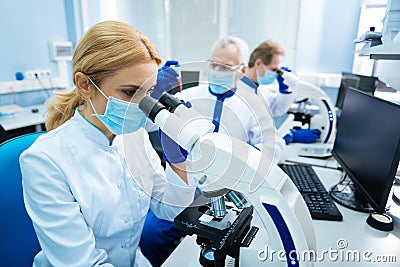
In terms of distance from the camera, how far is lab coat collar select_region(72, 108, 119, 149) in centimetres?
89

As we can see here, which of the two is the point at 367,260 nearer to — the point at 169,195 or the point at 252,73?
the point at 169,195

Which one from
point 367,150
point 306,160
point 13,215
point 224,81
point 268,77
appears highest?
point 224,81

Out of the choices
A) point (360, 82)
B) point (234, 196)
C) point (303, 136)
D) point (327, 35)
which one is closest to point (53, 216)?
point (234, 196)

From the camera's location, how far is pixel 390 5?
0.90 m

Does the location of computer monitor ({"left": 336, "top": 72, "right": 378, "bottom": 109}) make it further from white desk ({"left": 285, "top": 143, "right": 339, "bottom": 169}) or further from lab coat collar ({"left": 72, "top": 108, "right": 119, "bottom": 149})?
lab coat collar ({"left": 72, "top": 108, "right": 119, "bottom": 149})

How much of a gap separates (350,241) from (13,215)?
1.04 m

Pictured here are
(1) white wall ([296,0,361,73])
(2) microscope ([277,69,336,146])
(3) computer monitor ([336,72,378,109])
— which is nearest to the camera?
(2) microscope ([277,69,336,146])

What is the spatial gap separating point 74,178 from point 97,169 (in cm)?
8

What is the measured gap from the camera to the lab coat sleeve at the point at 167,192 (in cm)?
75

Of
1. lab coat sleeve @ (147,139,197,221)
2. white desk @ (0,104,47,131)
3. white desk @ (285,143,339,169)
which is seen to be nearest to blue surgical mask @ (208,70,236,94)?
lab coat sleeve @ (147,139,197,221)

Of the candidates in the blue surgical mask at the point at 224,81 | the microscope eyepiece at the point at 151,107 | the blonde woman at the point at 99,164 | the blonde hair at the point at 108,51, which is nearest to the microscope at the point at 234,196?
the microscope eyepiece at the point at 151,107

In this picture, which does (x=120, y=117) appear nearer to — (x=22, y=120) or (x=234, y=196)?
(x=234, y=196)

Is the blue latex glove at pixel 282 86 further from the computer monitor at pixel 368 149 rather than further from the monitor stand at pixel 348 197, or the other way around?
the monitor stand at pixel 348 197

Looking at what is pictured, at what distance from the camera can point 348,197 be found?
119cm
